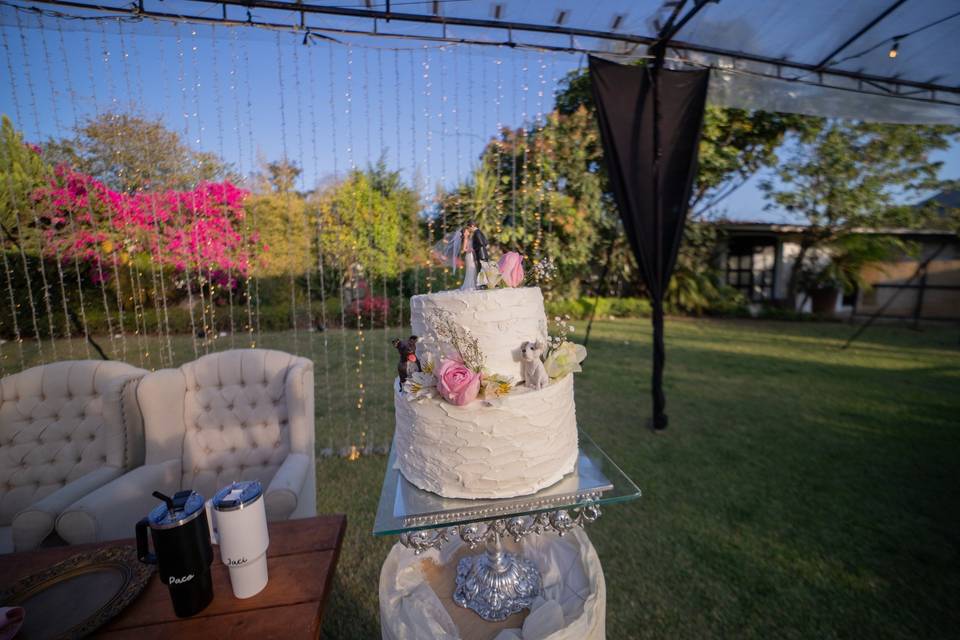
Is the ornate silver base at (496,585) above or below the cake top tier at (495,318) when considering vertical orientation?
below

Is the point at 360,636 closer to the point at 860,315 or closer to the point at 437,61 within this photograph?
the point at 437,61

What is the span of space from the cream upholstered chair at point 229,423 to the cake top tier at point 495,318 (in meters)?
1.32

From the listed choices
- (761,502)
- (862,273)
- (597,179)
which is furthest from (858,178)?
(761,502)

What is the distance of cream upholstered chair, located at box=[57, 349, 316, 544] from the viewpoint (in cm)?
223

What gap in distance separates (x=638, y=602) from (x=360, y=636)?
4.73 ft

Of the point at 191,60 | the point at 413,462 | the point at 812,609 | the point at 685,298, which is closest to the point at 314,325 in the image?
the point at 191,60

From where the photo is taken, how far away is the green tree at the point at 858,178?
34.0 feet

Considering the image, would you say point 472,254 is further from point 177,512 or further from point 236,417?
point 236,417

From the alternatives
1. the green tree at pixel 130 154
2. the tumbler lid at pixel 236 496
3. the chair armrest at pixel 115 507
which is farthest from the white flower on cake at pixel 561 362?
the green tree at pixel 130 154

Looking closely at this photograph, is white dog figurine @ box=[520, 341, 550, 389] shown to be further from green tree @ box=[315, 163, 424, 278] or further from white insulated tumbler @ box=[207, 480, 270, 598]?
green tree @ box=[315, 163, 424, 278]

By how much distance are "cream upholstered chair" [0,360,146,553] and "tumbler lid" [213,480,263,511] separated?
154 centimetres

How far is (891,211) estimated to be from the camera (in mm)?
10891

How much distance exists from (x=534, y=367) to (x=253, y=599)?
1.15 meters

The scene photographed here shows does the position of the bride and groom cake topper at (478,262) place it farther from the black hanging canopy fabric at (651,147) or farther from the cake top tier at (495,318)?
the black hanging canopy fabric at (651,147)
